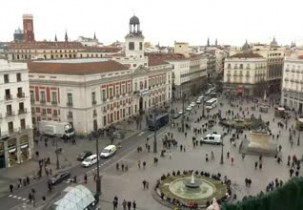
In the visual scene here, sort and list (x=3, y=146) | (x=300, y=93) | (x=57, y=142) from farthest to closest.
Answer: (x=300, y=93), (x=57, y=142), (x=3, y=146)

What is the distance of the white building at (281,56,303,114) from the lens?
251 ft

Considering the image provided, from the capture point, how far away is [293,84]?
78.7 meters

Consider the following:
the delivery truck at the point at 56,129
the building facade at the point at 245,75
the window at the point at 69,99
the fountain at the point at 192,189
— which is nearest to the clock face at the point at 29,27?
the building facade at the point at 245,75

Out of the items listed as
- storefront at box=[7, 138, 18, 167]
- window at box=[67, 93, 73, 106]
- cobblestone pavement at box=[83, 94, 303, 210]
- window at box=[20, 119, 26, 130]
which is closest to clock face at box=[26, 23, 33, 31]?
window at box=[67, 93, 73, 106]

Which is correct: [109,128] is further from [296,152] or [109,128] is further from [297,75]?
[297,75]

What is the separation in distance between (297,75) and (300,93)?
13.2ft

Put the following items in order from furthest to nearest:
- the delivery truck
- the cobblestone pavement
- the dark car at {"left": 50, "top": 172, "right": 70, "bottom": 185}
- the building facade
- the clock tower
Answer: the clock tower < the building facade < the delivery truck < the dark car at {"left": 50, "top": 172, "right": 70, "bottom": 185} < the cobblestone pavement

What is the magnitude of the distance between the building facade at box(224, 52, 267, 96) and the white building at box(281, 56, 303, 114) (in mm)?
17303

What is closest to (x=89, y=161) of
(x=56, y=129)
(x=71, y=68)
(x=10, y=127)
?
(x=10, y=127)

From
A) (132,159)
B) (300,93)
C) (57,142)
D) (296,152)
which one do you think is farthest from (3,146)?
(300,93)

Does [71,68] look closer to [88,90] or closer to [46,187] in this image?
[88,90]

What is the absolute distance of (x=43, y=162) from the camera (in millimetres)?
42656

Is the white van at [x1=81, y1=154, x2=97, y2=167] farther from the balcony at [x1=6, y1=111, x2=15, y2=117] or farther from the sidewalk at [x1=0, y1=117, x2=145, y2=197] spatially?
the balcony at [x1=6, y1=111, x2=15, y2=117]

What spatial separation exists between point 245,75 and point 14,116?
2791 inches
